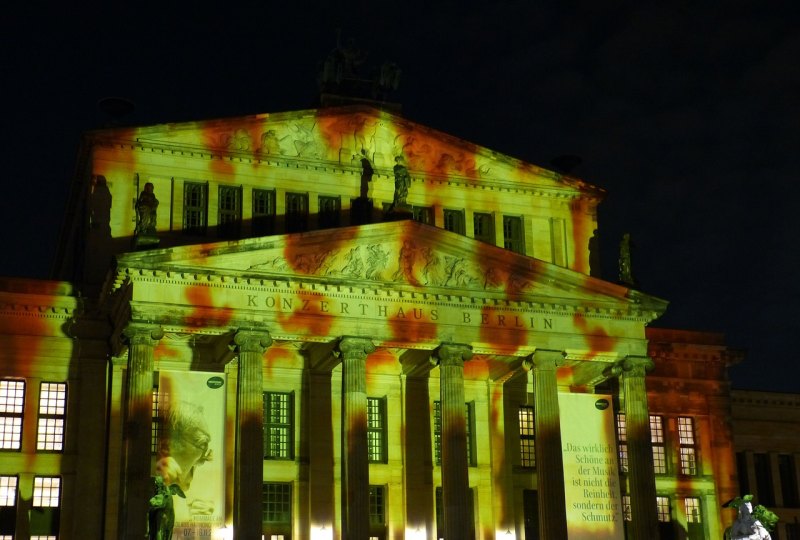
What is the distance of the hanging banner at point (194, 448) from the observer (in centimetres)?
3831

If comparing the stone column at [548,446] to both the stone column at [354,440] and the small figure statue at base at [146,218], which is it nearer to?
the stone column at [354,440]

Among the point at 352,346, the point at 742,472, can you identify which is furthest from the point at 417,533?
the point at 742,472

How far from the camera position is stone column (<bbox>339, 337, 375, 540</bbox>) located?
40.1 meters

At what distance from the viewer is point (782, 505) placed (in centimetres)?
5759

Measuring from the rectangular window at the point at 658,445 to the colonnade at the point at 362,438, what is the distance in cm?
805

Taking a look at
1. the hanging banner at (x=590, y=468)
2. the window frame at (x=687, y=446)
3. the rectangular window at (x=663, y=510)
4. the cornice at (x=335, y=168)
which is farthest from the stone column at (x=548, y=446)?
the window frame at (x=687, y=446)

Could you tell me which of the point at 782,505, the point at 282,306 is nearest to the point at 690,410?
the point at 782,505

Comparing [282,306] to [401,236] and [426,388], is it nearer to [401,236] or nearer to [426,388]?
[401,236]

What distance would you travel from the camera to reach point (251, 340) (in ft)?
133

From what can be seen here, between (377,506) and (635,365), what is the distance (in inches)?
446

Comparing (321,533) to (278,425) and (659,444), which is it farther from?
(659,444)

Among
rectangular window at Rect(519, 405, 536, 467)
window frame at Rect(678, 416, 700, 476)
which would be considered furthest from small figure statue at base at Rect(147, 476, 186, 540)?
window frame at Rect(678, 416, 700, 476)

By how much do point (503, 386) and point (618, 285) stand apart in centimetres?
668

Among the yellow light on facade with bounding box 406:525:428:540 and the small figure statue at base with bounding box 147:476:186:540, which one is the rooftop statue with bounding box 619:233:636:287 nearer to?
the yellow light on facade with bounding box 406:525:428:540
